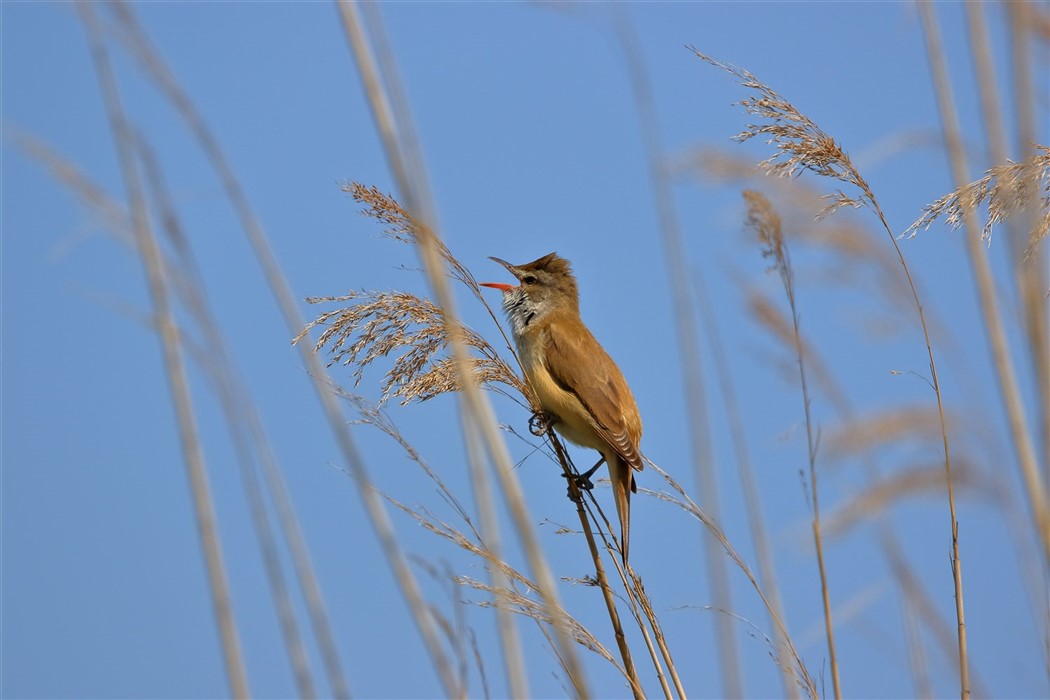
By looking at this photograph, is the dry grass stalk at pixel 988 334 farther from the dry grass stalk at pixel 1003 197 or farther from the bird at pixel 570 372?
the bird at pixel 570 372

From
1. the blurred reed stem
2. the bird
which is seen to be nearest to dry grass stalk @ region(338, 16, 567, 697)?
the blurred reed stem

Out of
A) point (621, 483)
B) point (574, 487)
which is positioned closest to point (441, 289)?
point (574, 487)

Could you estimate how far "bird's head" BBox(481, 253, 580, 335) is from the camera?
4.78 meters

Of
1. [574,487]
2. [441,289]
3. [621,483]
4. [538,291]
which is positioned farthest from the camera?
[538,291]

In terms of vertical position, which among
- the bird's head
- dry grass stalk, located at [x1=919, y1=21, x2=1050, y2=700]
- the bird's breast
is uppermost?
the bird's head

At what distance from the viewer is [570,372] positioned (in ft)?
14.1

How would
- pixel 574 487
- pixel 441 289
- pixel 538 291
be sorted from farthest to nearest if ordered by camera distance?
pixel 538 291 → pixel 574 487 → pixel 441 289

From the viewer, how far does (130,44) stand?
2.25 m

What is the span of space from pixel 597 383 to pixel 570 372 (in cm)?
12

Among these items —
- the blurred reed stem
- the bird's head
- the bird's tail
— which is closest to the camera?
the blurred reed stem

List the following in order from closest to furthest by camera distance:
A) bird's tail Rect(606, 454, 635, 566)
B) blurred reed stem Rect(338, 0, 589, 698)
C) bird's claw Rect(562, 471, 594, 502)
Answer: blurred reed stem Rect(338, 0, 589, 698)
bird's claw Rect(562, 471, 594, 502)
bird's tail Rect(606, 454, 635, 566)

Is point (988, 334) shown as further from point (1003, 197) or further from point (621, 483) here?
point (621, 483)

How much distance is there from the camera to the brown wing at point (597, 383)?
4027mm

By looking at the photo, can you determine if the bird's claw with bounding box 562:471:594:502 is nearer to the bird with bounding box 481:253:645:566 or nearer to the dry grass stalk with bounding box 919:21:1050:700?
the bird with bounding box 481:253:645:566
